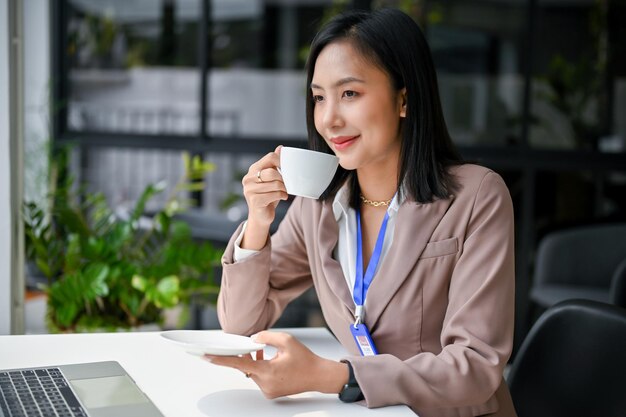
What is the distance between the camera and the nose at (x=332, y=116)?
1.72m

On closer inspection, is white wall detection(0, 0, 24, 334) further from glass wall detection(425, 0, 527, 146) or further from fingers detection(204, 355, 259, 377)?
glass wall detection(425, 0, 527, 146)

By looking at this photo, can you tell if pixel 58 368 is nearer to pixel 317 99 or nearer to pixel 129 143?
pixel 317 99

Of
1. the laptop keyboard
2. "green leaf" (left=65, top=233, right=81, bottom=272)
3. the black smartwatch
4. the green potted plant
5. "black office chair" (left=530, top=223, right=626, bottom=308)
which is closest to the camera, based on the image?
the laptop keyboard

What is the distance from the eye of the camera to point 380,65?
1728mm

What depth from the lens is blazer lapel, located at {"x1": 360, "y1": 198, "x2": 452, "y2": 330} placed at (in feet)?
5.57

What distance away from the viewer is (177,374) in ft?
5.03

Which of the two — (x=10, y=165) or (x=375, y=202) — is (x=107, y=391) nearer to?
(x=375, y=202)

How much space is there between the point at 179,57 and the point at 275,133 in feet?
2.29

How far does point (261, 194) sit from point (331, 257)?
0.22 meters

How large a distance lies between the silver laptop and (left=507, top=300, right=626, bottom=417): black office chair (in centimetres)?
81

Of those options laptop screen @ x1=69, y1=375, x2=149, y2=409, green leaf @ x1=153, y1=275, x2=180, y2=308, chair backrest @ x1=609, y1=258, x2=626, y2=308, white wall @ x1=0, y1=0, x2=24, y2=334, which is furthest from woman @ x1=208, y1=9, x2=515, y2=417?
chair backrest @ x1=609, y1=258, x2=626, y2=308

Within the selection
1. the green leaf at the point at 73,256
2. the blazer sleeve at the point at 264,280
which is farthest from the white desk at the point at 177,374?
the green leaf at the point at 73,256

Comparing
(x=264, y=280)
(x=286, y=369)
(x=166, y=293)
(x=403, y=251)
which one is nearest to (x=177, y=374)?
(x=286, y=369)

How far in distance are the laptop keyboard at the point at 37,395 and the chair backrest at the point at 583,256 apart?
2.99m
